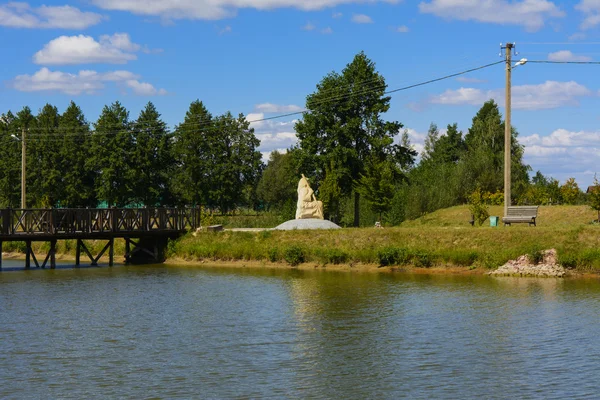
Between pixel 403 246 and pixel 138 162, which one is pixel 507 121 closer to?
pixel 403 246

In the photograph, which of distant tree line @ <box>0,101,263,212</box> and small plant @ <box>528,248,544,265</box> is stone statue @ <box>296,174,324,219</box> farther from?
distant tree line @ <box>0,101,263,212</box>

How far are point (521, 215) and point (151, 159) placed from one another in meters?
46.7

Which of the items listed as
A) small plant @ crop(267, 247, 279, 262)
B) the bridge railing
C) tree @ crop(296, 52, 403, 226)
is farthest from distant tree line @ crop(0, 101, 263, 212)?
small plant @ crop(267, 247, 279, 262)

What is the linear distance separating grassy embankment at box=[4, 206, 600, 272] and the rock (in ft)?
1.26

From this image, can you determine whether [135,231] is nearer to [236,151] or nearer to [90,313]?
[90,313]

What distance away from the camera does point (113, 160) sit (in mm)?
81188

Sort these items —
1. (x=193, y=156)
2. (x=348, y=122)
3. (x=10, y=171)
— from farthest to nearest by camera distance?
(x=10, y=171), (x=193, y=156), (x=348, y=122)

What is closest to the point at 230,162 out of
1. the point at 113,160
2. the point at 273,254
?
the point at 113,160

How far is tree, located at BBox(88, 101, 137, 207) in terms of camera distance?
81.4 m

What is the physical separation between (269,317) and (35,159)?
64819 mm

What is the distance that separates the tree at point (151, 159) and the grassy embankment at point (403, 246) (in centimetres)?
2606

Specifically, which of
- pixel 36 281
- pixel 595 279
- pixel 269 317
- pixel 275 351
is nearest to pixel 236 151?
pixel 36 281

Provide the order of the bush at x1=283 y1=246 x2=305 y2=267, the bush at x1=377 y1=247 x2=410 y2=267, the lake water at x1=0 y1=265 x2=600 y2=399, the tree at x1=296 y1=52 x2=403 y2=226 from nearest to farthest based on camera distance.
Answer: the lake water at x1=0 y1=265 x2=600 y2=399, the bush at x1=377 y1=247 x2=410 y2=267, the bush at x1=283 y1=246 x2=305 y2=267, the tree at x1=296 y1=52 x2=403 y2=226

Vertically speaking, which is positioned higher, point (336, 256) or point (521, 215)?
point (521, 215)
